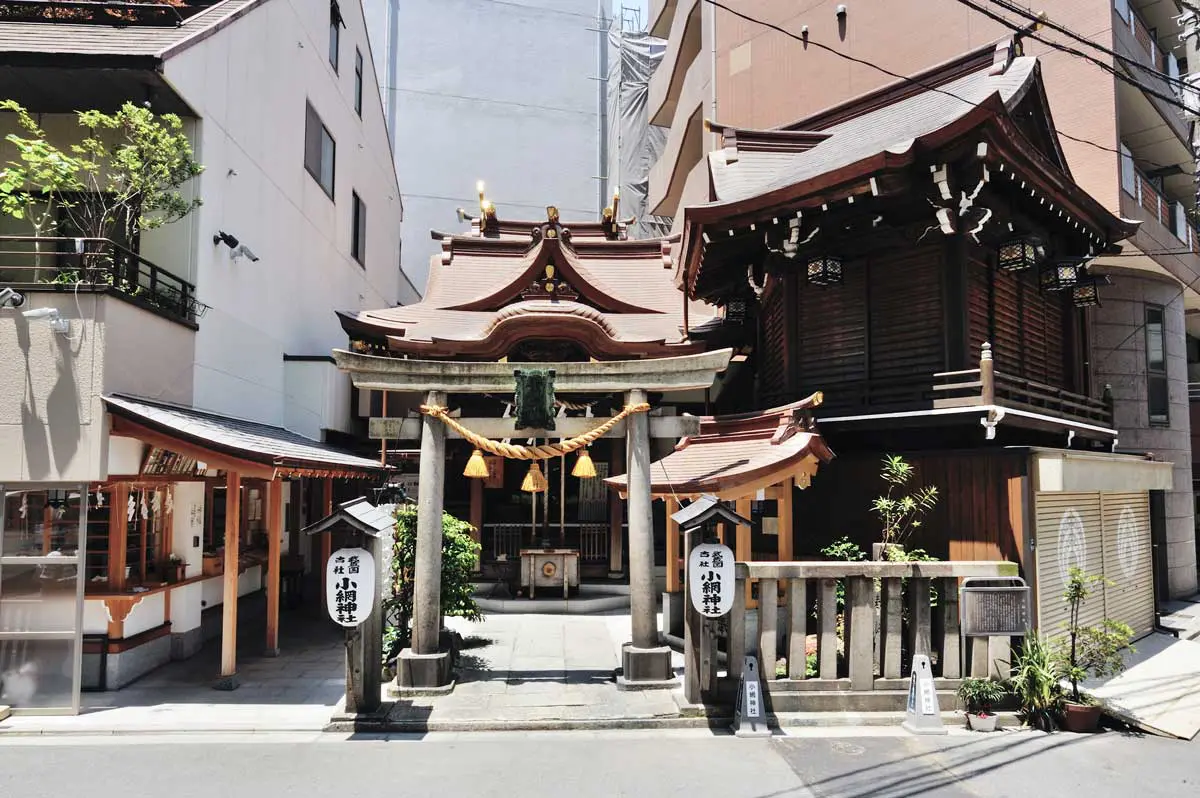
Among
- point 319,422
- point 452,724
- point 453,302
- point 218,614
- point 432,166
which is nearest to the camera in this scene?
point 452,724

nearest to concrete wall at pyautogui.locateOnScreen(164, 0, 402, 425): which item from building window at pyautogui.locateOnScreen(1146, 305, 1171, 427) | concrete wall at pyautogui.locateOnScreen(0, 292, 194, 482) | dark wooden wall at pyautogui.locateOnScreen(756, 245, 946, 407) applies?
concrete wall at pyautogui.locateOnScreen(0, 292, 194, 482)

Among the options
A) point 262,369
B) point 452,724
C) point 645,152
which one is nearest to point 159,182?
point 262,369

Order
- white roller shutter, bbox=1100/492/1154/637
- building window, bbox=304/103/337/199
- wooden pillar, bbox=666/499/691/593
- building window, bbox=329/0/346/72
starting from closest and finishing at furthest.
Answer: white roller shutter, bbox=1100/492/1154/637 < wooden pillar, bbox=666/499/691/593 < building window, bbox=304/103/337/199 < building window, bbox=329/0/346/72

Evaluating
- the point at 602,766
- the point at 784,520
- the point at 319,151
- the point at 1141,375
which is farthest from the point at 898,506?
the point at 319,151

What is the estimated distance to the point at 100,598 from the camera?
32.6ft

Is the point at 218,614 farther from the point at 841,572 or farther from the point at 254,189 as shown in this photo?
the point at 841,572

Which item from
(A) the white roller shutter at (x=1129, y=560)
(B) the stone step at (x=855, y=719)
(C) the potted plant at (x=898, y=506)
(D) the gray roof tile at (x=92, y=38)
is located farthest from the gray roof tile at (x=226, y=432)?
(A) the white roller shutter at (x=1129, y=560)

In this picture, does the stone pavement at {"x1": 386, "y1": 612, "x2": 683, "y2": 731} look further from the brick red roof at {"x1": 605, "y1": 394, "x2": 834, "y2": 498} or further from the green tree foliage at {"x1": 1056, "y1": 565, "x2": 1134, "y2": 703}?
the green tree foliage at {"x1": 1056, "y1": 565, "x2": 1134, "y2": 703}

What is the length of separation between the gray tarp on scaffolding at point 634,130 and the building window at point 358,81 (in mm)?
15612

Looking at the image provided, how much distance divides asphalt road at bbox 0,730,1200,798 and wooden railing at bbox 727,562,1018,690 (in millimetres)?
829

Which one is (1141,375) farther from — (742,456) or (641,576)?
(641,576)

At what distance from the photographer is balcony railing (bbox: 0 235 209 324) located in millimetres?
9438

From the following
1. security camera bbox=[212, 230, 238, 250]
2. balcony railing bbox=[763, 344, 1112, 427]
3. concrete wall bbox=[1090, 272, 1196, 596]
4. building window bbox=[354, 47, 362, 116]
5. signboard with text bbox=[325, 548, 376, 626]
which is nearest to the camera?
signboard with text bbox=[325, 548, 376, 626]

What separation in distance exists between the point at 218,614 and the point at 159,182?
7606 mm
